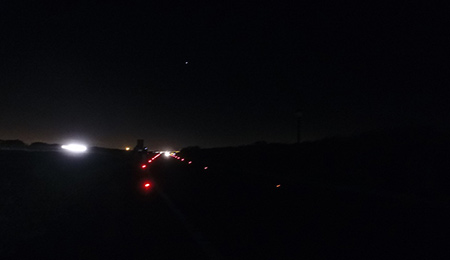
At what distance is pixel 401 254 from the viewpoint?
6.17m

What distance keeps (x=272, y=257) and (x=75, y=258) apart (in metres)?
2.81

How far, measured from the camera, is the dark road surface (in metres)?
6.43

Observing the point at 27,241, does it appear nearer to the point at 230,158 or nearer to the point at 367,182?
the point at 367,182

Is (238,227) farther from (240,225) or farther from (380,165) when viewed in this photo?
(380,165)

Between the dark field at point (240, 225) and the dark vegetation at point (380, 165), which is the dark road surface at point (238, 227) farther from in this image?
the dark vegetation at point (380, 165)

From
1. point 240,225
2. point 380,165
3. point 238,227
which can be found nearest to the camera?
point 238,227

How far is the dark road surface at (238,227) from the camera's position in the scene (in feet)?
21.1

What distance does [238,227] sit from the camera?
10438mm

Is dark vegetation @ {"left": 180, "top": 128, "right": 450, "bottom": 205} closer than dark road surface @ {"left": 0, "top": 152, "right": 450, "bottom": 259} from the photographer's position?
No

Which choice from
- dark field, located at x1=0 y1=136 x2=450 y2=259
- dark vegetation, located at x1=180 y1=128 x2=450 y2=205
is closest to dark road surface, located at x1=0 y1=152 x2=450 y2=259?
dark field, located at x1=0 y1=136 x2=450 y2=259

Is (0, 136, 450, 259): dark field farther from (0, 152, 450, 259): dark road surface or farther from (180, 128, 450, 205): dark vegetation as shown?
(180, 128, 450, 205): dark vegetation

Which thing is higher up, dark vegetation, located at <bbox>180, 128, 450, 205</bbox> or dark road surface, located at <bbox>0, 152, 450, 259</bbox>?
dark vegetation, located at <bbox>180, 128, 450, 205</bbox>

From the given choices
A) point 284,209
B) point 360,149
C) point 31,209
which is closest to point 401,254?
point 284,209

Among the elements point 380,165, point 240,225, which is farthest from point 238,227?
point 380,165
